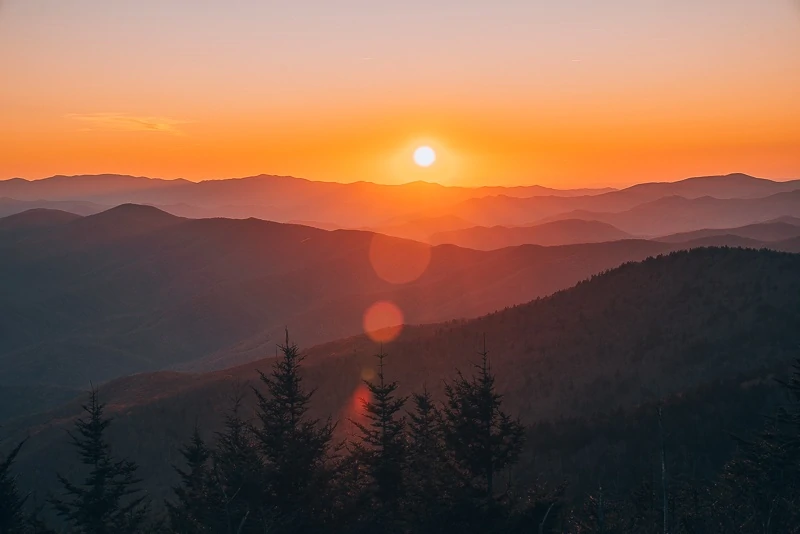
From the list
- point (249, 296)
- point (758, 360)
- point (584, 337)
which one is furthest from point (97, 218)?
point (758, 360)

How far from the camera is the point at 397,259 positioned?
465ft

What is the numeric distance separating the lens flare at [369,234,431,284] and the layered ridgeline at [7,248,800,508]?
235 ft

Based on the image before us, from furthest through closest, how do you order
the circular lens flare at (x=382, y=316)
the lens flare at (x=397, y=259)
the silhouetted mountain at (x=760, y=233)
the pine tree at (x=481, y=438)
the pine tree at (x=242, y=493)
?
the silhouetted mountain at (x=760, y=233) → the lens flare at (x=397, y=259) → the circular lens flare at (x=382, y=316) → the pine tree at (x=481, y=438) → the pine tree at (x=242, y=493)

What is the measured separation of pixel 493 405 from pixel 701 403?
17010 mm

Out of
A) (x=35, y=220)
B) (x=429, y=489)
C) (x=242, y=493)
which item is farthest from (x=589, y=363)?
(x=35, y=220)

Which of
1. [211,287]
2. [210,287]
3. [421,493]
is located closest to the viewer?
[421,493]

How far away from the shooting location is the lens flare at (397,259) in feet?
433

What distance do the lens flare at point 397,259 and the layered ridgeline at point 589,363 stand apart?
235ft

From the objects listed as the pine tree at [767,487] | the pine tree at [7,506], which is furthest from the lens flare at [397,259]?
the pine tree at [7,506]

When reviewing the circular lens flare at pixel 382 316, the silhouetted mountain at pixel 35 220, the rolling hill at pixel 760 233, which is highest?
the silhouetted mountain at pixel 35 220

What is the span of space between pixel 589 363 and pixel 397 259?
3945 inches

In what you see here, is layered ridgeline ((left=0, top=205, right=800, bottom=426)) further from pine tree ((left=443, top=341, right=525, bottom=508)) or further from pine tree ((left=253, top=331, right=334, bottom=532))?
pine tree ((left=443, top=341, right=525, bottom=508))

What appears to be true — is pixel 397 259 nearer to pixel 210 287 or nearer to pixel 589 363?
pixel 210 287

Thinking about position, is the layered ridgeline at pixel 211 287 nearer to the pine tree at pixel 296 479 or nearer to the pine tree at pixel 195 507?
the pine tree at pixel 195 507
